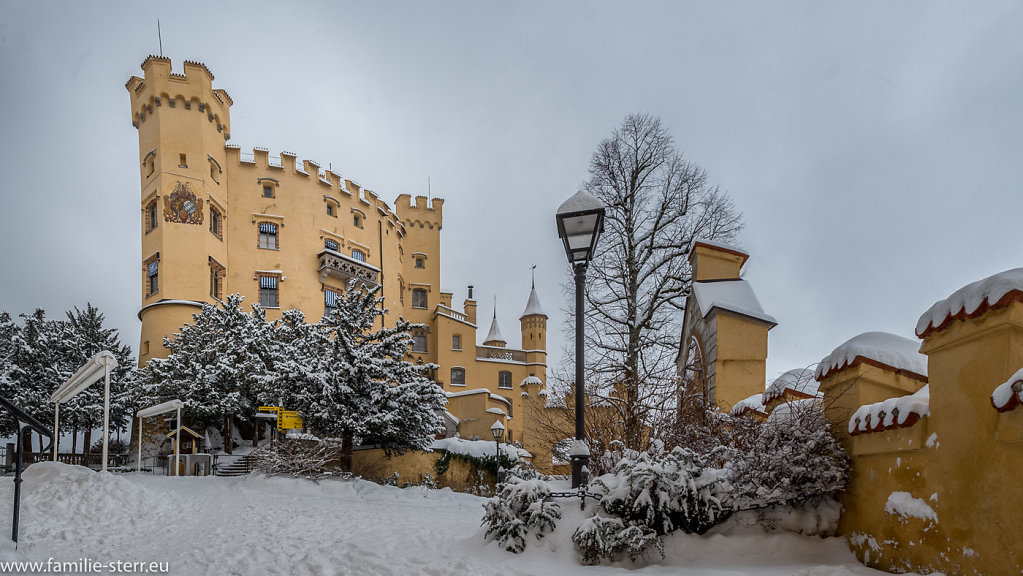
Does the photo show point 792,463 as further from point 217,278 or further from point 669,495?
point 217,278

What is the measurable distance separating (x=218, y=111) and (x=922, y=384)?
1380 inches

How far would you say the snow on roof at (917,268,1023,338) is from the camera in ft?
10.7

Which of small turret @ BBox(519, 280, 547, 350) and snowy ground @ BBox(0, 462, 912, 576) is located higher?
small turret @ BBox(519, 280, 547, 350)

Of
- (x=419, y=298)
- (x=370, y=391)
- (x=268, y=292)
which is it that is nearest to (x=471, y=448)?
(x=370, y=391)

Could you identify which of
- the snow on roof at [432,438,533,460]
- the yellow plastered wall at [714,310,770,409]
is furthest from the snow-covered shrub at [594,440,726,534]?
the snow on roof at [432,438,533,460]

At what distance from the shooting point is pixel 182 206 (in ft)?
97.6

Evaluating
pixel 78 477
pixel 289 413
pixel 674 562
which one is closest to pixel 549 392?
pixel 674 562

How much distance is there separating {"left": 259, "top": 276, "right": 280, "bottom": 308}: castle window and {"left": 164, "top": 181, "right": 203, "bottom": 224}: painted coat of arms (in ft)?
15.0

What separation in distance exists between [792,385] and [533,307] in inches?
1819

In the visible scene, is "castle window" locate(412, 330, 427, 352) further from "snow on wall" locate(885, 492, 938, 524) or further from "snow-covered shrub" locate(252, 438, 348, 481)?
"snow on wall" locate(885, 492, 938, 524)

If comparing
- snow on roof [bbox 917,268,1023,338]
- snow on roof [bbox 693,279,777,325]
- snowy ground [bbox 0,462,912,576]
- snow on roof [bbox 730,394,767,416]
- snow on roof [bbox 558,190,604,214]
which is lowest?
snowy ground [bbox 0,462,912,576]

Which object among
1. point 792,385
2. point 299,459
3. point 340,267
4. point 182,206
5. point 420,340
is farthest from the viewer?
point 420,340

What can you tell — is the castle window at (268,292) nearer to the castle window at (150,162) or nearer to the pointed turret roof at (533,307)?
the castle window at (150,162)

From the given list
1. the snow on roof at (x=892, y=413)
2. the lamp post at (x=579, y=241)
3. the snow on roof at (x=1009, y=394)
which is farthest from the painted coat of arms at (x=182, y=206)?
the snow on roof at (x=1009, y=394)
